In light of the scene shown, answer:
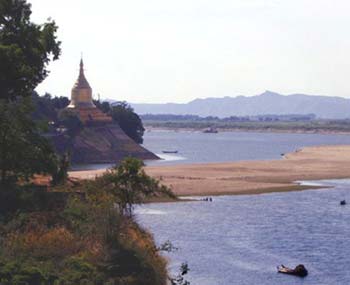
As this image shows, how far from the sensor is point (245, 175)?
10856 cm

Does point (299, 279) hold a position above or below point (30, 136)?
below

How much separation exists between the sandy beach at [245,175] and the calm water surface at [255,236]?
6512mm

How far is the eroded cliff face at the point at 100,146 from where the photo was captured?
140 metres

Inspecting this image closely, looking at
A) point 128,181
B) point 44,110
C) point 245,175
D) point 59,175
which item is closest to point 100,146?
point 44,110

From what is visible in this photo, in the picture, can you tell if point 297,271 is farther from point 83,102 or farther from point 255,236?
point 83,102

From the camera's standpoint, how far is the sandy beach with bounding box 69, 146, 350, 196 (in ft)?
299

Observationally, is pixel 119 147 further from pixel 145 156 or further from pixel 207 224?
pixel 207 224

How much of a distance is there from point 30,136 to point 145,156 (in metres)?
105

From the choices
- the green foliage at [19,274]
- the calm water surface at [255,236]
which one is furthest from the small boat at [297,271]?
the green foliage at [19,274]

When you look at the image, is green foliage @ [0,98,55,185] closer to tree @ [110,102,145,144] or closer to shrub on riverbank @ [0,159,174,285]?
shrub on riverbank @ [0,159,174,285]

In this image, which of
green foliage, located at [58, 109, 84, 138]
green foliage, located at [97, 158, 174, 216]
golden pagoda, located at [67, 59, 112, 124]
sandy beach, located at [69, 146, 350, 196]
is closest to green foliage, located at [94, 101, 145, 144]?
golden pagoda, located at [67, 59, 112, 124]

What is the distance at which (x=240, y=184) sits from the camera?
9556 centimetres

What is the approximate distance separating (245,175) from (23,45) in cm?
7002

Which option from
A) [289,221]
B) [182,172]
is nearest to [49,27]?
[289,221]
